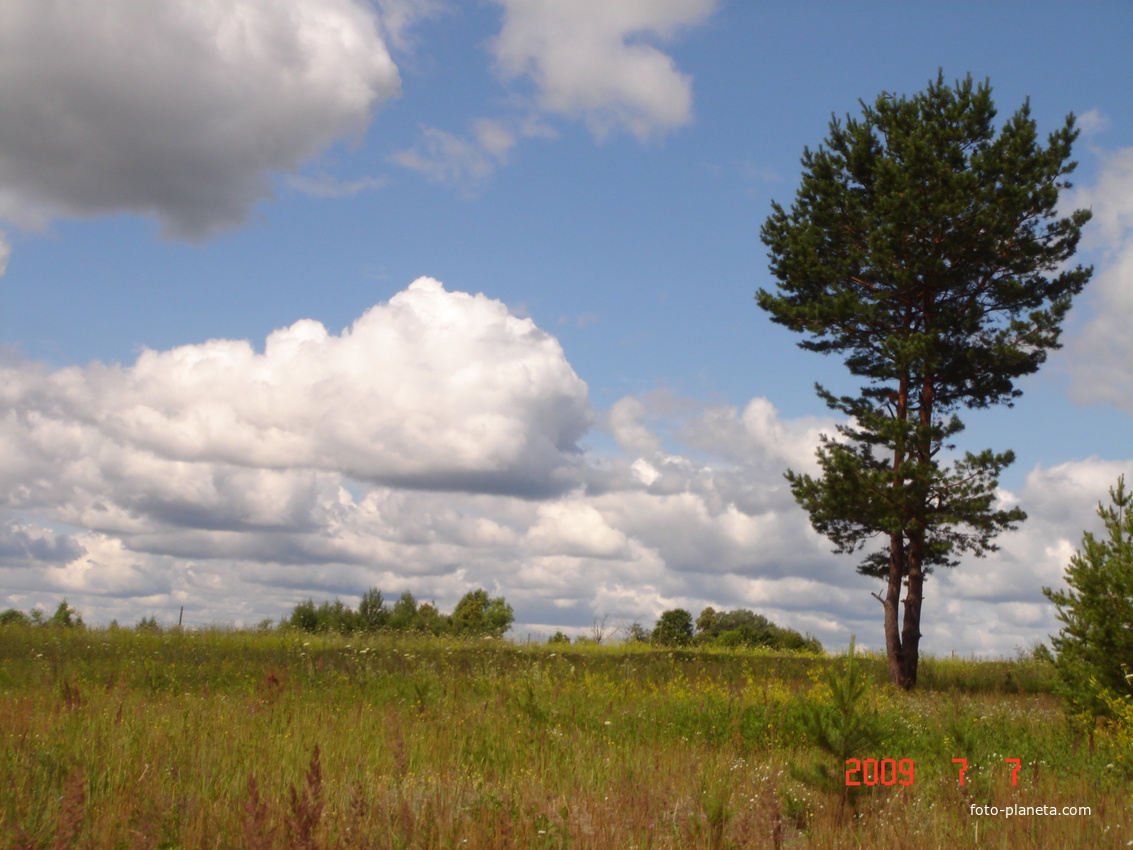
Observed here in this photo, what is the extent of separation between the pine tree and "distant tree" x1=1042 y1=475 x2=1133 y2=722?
8455mm

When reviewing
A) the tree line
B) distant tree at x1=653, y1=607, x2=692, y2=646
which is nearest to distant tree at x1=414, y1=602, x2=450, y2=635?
the tree line

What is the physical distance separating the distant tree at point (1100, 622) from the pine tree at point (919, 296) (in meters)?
8.46

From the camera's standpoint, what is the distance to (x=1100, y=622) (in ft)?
31.9

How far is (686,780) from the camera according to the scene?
689 centimetres

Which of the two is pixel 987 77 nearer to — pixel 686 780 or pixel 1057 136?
pixel 1057 136

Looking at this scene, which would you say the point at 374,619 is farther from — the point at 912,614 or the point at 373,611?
the point at 912,614

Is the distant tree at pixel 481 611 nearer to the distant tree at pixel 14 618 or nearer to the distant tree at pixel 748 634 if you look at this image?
the distant tree at pixel 748 634

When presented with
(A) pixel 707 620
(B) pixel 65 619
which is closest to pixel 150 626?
(B) pixel 65 619

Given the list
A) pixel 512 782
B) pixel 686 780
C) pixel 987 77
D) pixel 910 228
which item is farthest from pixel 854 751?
pixel 987 77

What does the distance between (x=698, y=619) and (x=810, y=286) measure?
3069 cm

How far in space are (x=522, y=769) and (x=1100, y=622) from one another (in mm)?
7308

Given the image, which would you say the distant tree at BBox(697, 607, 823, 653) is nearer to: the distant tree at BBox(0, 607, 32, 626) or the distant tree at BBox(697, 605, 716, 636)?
the distant tree at BBox(697, 605, 716, 636)

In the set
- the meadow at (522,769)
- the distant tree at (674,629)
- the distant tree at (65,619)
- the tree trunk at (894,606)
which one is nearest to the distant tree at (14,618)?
the distant tree at (65,619)

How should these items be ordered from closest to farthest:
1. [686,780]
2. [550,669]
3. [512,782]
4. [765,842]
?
1. [765,842]
2. [512,782]
3. [686,780]
4. [550,669]
